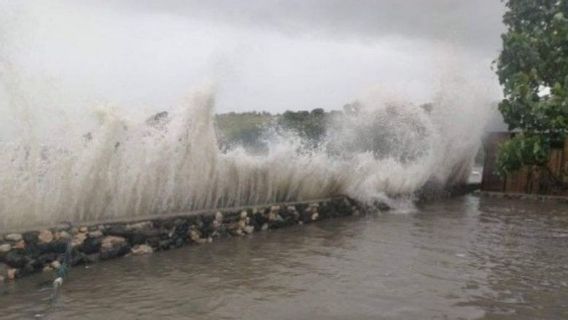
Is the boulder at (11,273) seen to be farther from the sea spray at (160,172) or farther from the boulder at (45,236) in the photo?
the sea spray at (160,172)

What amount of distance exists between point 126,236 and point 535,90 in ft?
23.3

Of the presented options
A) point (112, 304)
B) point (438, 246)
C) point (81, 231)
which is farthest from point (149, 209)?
point (438, 246)

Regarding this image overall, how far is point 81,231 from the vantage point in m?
6.88

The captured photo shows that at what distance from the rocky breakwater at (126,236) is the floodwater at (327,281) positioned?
19cm

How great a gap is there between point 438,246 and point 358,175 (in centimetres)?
446

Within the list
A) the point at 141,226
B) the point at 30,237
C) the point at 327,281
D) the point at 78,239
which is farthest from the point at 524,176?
the point at 30,237

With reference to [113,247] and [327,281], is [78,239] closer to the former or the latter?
[113,247]

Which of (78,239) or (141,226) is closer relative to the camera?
(78,239)

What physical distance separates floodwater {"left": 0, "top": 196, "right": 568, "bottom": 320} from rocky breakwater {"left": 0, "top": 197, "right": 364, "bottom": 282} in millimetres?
194

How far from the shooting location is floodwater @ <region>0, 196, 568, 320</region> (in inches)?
203

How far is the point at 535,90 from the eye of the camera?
9.94m

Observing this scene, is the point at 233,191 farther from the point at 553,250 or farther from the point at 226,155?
the point at 553,250

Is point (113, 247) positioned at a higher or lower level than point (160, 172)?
lower

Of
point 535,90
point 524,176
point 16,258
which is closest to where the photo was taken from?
point 16,258
